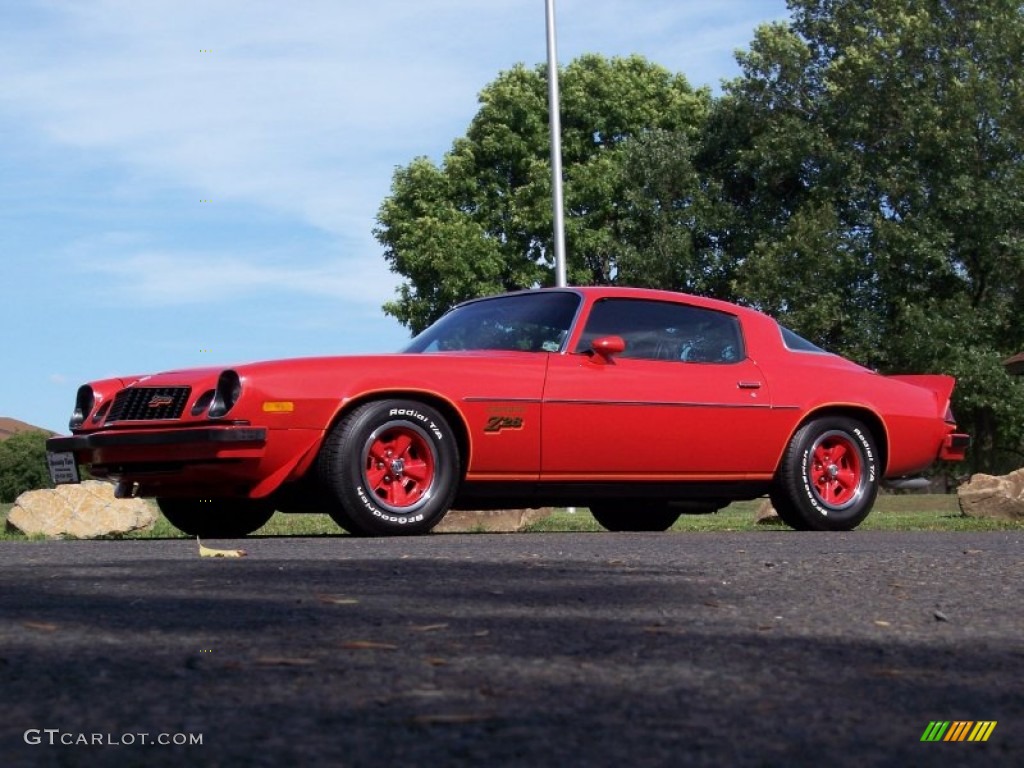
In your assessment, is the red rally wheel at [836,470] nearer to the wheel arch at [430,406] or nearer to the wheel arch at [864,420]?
the wheel arch at [864,420]

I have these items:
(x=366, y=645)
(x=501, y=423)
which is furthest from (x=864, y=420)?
(x=366, y=645)

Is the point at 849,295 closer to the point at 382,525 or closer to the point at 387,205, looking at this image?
the point at 387,205

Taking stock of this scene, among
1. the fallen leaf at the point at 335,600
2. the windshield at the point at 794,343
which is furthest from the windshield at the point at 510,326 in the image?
the fallen leaf at the point at 335,600

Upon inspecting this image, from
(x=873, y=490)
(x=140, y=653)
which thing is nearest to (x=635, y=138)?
(x=873, y=490)

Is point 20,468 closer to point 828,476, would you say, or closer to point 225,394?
point 828,476

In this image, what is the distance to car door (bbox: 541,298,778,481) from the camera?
8.84 m

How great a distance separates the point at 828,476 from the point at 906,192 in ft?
85.0

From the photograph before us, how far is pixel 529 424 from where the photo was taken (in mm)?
8633

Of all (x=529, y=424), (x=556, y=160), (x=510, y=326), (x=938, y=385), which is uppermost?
(x=556, y=160)

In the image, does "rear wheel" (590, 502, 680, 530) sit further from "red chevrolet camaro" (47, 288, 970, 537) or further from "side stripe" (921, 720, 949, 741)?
"side stripe" (921, 720, 949, 741)

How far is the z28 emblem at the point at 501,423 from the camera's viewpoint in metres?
8.49

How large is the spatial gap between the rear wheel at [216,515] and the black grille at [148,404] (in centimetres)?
98

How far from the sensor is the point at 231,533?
31.4 ft

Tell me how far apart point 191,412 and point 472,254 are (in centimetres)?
3301
